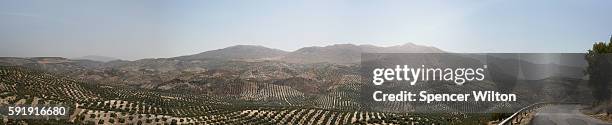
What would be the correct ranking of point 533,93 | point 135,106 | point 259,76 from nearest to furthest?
point 135,106
point 533,93
point 259,76

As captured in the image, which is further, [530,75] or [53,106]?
[530,75]

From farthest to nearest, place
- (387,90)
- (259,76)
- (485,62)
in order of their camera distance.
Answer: (259,76), (485,62), (387,90)

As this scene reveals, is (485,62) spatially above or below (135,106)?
above

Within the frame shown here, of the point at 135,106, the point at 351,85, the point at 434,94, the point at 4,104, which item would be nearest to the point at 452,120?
the point at 434,94

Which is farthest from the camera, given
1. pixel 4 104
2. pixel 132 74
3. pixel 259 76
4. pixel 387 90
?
pixel 132 74

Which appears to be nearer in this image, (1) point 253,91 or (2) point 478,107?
(2) point 478,107

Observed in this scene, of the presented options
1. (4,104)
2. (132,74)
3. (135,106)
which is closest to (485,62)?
(135,106)

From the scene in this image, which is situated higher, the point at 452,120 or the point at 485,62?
the point at 485,62

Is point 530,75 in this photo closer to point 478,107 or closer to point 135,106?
point 478,107

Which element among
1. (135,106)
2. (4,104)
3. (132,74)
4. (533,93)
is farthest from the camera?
(132,74)

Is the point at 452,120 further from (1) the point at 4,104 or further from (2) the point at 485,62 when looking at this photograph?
(1) the point at 4,104
